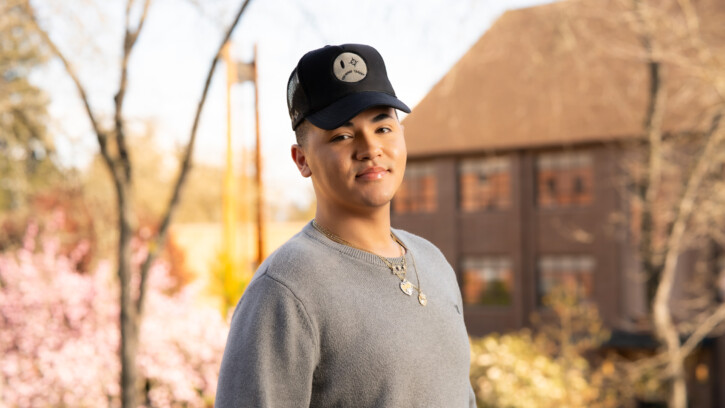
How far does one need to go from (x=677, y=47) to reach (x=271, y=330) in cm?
1229

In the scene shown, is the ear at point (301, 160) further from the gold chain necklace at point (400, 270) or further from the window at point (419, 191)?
the window at point (419, 191)

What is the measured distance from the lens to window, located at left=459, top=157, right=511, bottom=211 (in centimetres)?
2412

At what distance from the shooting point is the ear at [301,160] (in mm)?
1876

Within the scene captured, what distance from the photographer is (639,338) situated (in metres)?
21.0

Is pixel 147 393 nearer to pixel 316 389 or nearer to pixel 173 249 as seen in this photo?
pixel 316 389

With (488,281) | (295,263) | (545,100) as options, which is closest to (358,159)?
(295,263)

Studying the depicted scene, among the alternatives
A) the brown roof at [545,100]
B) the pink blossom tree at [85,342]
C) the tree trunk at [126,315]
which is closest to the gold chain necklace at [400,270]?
the tree trunk at [126,315]

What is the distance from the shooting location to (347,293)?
5.50 ft

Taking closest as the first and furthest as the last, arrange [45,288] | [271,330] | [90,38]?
[271,330]
[90,38]
[45,288]

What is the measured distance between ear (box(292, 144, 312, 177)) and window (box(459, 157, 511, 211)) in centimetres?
2236

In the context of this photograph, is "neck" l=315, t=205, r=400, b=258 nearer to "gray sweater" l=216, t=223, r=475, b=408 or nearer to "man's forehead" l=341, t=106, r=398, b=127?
"gray sweater" l=216, t=223, r=475, b=408

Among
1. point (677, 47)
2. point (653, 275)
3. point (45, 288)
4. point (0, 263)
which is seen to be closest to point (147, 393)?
point (45, 288)

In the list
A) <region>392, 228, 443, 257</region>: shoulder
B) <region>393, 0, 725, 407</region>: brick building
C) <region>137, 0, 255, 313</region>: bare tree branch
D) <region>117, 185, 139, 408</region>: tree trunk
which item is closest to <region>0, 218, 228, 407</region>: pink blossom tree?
<region>117, 185, 139, 408</region>: tree trunk

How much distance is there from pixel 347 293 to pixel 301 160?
42 centimetres
